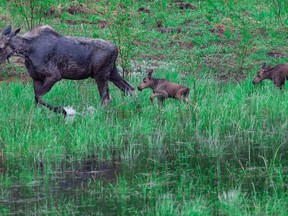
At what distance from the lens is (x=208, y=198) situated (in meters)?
8.87

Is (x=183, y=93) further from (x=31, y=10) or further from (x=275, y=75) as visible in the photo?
(x=31, y=10)

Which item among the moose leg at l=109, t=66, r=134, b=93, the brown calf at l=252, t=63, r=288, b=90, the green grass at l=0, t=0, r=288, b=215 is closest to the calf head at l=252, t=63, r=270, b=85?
the brown calf at l=252, t=63, r=288, b=90

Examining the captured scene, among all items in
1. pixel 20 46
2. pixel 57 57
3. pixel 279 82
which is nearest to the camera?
pixel 20 46

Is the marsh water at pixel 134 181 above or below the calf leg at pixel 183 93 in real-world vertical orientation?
above

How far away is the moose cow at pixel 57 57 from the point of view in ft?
44.6

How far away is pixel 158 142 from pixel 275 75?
4609mm

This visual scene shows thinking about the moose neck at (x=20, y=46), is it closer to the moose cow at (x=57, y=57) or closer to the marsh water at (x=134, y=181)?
the moose cow at (x=57, y=57)

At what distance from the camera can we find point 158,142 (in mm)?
11547

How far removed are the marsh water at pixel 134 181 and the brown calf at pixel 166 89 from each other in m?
2.73

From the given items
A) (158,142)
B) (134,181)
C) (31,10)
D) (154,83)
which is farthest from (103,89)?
(134,181)

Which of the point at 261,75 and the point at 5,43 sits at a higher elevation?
the point at 5,43

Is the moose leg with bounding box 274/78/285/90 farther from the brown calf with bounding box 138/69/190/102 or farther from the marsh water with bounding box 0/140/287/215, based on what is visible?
the marsh water with bounding box 0/140/287/215

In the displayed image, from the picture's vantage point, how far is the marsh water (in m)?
8.67

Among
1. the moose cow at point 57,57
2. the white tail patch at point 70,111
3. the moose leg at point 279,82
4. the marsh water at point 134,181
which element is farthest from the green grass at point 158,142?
the moose cow at point 57,57
